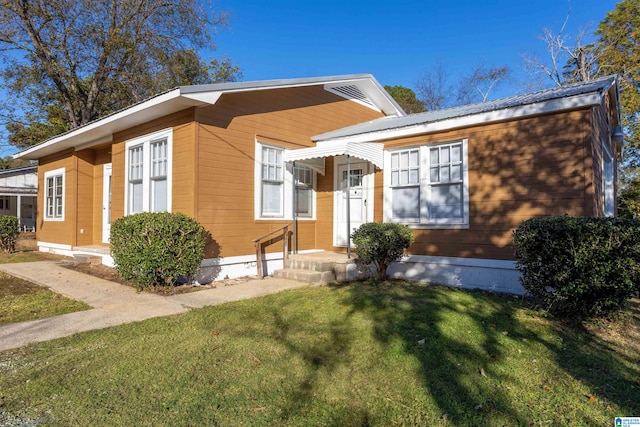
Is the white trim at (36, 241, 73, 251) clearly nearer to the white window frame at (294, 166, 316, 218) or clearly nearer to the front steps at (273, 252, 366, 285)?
the white window frame at (294, 166, 316, 218)

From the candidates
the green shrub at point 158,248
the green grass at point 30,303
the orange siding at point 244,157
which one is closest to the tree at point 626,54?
the orange siding at point 244,157

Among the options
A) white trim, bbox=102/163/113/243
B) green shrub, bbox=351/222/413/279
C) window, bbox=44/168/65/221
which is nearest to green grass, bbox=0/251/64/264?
window, bbox=44/168/65/221

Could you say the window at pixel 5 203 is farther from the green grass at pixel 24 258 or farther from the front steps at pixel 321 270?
the front steps at pixel 321 270

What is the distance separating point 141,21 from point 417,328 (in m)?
18.3

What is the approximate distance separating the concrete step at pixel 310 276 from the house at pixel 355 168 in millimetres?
853

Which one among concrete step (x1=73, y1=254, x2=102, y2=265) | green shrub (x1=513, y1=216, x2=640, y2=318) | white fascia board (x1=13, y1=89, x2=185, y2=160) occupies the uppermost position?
white fascia board (x1=13, y1=89, x2=185, y2=160)

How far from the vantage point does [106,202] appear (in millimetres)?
11305

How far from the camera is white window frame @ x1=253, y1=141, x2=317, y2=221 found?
830 cm

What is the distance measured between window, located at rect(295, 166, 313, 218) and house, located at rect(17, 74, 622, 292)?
3 centimetres

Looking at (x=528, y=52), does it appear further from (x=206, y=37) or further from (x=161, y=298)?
(x=161, y=298)

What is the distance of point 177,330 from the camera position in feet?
14.6

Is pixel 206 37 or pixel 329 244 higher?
pixel 206 37

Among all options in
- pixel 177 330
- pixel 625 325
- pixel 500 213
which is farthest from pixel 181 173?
pixel 625 325

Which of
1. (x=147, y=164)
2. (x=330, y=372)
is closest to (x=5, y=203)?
A: (x=147, y=164)
